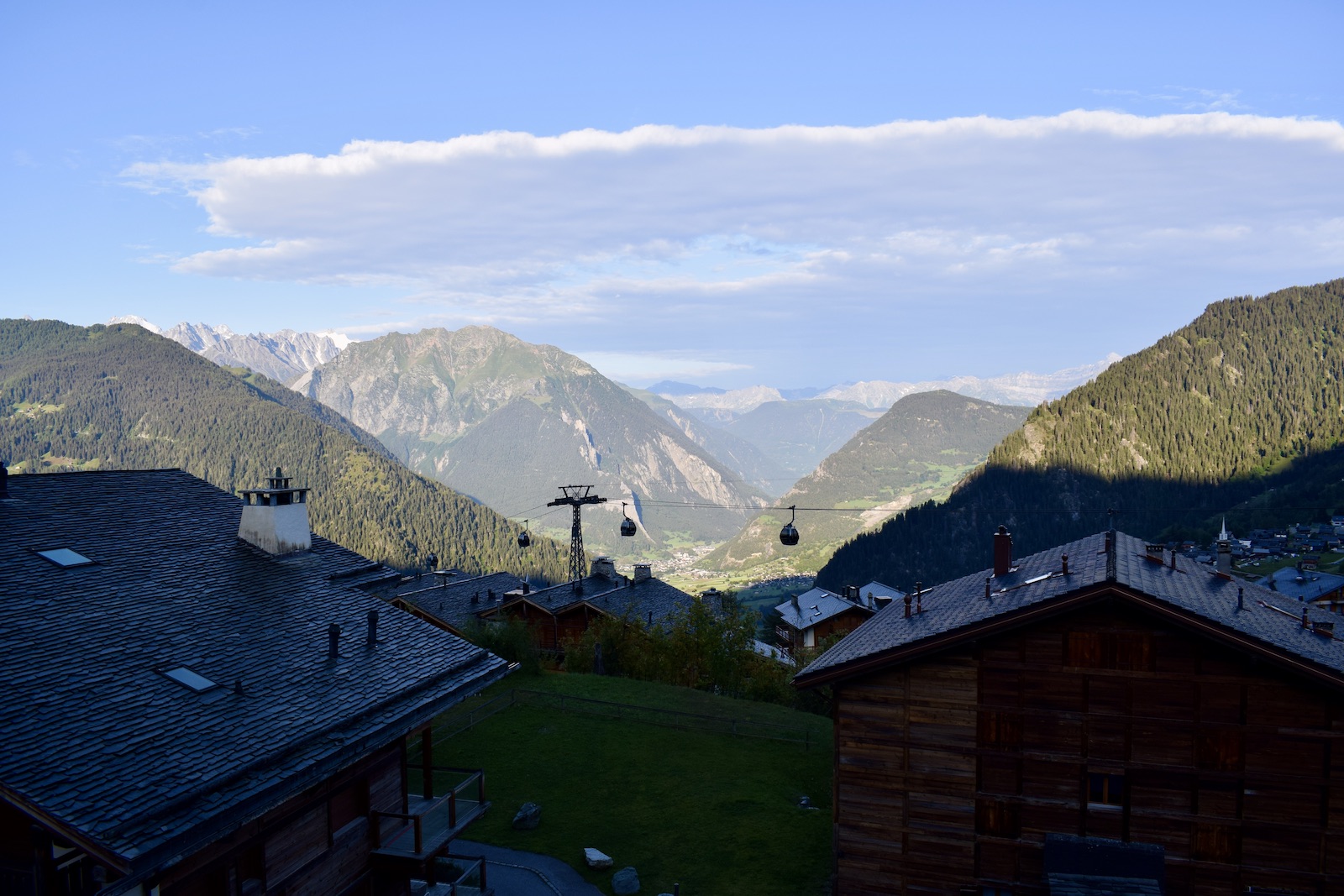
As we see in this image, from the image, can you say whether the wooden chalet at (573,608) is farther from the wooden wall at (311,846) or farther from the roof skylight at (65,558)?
the roof skylight at (65,558)

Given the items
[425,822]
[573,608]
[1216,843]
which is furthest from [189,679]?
[573,608]

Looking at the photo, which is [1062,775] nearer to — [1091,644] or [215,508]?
[1091,644]

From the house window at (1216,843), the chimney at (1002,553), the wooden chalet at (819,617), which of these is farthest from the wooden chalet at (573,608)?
the house window at (1216,843)

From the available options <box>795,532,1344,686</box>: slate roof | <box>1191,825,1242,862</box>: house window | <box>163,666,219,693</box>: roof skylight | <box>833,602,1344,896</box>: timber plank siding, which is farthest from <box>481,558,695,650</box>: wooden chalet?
<box>163,666,219,693</box>: roof skylight

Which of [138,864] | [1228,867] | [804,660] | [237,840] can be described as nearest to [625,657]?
[804,660]

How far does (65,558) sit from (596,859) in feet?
62.6

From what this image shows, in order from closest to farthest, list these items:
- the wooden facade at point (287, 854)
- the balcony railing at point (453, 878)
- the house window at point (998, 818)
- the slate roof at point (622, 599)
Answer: the wooden facade at point (287, 854), the balcony railing at point (453, 878), the house window at point (998, 818), the slate roof at point (622, 599)

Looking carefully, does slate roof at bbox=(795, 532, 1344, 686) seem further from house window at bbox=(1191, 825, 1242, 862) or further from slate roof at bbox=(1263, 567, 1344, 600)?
slate roof at bbox=(1263, 567, 1344, 600)

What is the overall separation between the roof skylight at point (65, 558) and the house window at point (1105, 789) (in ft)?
83.8

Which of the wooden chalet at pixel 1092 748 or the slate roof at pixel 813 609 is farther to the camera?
the slate roof at pixel 813 609

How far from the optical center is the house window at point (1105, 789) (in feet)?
78.3

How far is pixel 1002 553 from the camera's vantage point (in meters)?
32.4

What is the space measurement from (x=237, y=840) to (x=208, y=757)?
247cm

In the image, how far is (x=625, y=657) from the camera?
58.2 metres
